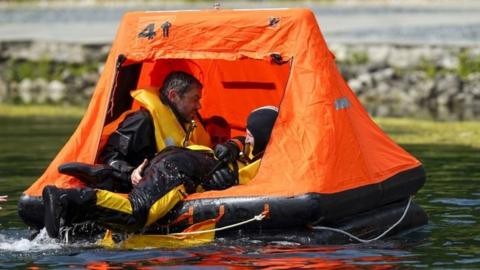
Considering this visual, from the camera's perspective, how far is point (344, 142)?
392 inches

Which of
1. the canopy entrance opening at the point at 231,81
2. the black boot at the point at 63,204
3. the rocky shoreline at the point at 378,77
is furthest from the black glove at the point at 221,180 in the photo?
the rocky shoreline at the point at 378,77

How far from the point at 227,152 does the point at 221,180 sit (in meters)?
0.22

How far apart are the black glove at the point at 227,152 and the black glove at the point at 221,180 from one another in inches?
3.2

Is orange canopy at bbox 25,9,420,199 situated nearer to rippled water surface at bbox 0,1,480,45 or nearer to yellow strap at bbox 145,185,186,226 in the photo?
yellow strap at bbox 145,185,186,226

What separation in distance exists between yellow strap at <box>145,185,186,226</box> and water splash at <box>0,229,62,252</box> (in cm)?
70

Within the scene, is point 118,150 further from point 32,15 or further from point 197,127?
point 32,15

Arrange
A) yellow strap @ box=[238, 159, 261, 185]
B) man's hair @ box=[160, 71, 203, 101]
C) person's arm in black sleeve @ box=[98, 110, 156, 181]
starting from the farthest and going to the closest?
man's hair @ box=[160, 71, 203, 101], person's arm in black sleeve @ box=[98, 110, 156, 181], yellow strap @ box=[238, 159, 261, 185]

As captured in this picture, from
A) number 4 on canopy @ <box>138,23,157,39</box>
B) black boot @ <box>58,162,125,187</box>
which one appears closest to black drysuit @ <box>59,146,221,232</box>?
black boot @ <box>58,162,125,187</box>

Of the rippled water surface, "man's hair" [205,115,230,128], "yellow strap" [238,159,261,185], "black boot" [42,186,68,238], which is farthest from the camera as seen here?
the rippled water surface

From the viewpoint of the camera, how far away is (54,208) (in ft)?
30.9

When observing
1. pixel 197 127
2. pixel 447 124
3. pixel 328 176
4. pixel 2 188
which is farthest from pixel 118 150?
pixel 447 124

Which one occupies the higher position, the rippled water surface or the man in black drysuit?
the rippled water surface

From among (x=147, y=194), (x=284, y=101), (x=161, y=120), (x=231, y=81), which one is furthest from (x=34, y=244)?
(x=231, y=81)

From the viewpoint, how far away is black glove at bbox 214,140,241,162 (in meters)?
10.1
